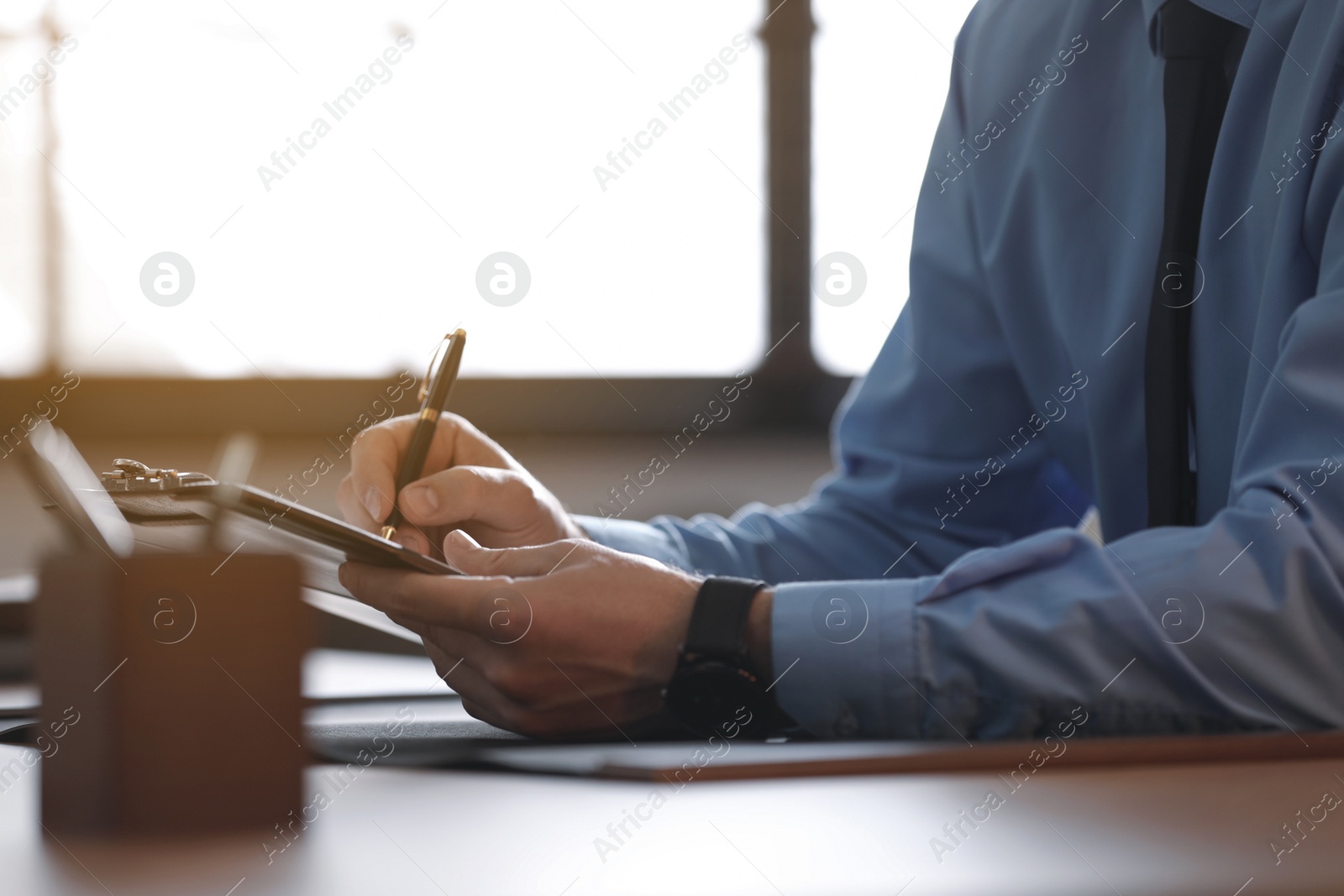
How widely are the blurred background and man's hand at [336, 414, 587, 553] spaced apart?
129cm

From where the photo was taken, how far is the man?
0.56 m

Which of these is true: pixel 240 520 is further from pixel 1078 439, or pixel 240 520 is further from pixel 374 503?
pixel 1078 439

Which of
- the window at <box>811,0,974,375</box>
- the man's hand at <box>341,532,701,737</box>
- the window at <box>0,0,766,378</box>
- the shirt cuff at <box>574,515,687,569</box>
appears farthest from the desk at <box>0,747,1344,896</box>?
the window at <box>811,0,974,375</box>

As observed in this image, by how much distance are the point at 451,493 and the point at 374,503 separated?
53 millimetres

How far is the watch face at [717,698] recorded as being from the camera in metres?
0.56

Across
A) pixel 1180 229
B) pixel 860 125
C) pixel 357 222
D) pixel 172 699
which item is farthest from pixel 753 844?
pixel 860 125

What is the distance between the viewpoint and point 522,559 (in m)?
0.60

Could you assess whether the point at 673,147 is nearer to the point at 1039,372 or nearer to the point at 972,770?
the point at 1039,372

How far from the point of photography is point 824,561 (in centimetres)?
100

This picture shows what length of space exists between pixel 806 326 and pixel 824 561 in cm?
188

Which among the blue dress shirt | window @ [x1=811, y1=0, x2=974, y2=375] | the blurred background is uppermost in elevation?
window @ [x1=811, y1=0, x2=974, y2=375]

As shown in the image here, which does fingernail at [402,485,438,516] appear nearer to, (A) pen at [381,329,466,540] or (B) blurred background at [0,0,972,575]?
(A) pen at [381,329,466,540]

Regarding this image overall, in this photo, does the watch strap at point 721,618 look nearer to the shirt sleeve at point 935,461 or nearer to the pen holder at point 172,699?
the pen holder at point 172,699

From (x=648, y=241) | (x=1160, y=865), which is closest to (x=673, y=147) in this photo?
(x=648, y=241)
